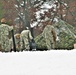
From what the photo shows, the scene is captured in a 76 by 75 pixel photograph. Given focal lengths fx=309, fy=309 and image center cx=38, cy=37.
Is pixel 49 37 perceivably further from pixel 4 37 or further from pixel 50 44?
pixel 4 37

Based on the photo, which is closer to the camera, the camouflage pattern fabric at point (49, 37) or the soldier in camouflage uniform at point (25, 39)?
the camouflage pattern fabric at point (49, 37)

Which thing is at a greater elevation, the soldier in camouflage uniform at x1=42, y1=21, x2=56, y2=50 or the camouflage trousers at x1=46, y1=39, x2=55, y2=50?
the soldier in camouflage uniform at x1=42, y1=21, x2=56, y2=50

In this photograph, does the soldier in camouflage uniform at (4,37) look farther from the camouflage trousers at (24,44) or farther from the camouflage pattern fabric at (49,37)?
the camouflage pattern fabric at (49,37)

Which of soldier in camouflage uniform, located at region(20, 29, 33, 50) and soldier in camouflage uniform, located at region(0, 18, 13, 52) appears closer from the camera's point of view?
soldier in camouflage uniform, located at region(0, 18, 13, 52)

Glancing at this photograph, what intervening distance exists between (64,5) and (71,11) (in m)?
0.71
